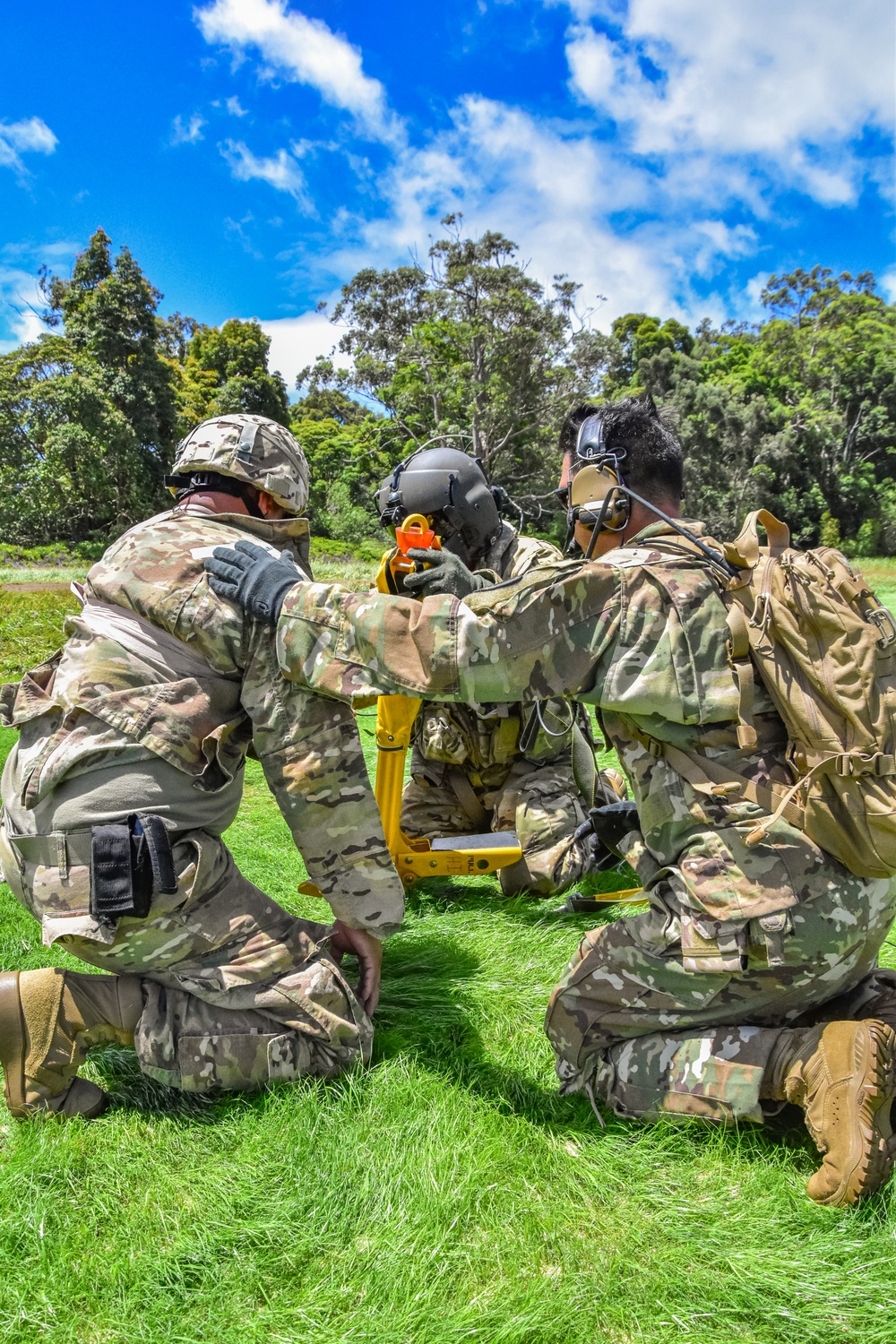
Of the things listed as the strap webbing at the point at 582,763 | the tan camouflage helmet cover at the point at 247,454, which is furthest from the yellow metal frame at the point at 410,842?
the tan camouflage helmet cover at the point at 247,454

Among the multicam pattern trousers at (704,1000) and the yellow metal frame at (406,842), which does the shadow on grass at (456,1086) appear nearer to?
the multicam pattern trousers at (704,1000)

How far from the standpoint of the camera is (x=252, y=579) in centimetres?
306

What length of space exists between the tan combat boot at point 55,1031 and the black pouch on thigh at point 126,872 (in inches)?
11.0

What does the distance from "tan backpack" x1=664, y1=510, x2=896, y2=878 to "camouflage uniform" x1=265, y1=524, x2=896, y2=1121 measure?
0.19 ft

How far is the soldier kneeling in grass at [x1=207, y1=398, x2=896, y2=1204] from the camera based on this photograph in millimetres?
2510

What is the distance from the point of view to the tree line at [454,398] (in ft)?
103

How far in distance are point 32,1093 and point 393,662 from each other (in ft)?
6.00

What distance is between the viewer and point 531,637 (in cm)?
269

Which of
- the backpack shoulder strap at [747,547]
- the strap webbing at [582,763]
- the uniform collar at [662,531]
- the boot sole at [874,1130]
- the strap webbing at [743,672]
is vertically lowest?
the boot sole at [874,1130]

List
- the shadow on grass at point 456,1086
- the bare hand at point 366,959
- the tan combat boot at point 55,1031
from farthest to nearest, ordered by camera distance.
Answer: the bare hand at point 366,959
the tan combat boot at point 55,1031
the shadow on grass at point 456,1086

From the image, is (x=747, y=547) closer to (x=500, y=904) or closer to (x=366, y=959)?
(x=366, y=959)

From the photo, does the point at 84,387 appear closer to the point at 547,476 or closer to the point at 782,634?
the point at 547,476

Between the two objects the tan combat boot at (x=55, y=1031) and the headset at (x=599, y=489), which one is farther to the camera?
the headset at (x=599, y=489)

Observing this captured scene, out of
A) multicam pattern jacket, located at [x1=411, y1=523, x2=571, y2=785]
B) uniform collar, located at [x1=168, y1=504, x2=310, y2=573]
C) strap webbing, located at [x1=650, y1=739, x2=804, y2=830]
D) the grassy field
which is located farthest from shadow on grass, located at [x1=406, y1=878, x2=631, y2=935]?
uniform collar, located at [x1=168, y1=504, x2=310, y2=573]
